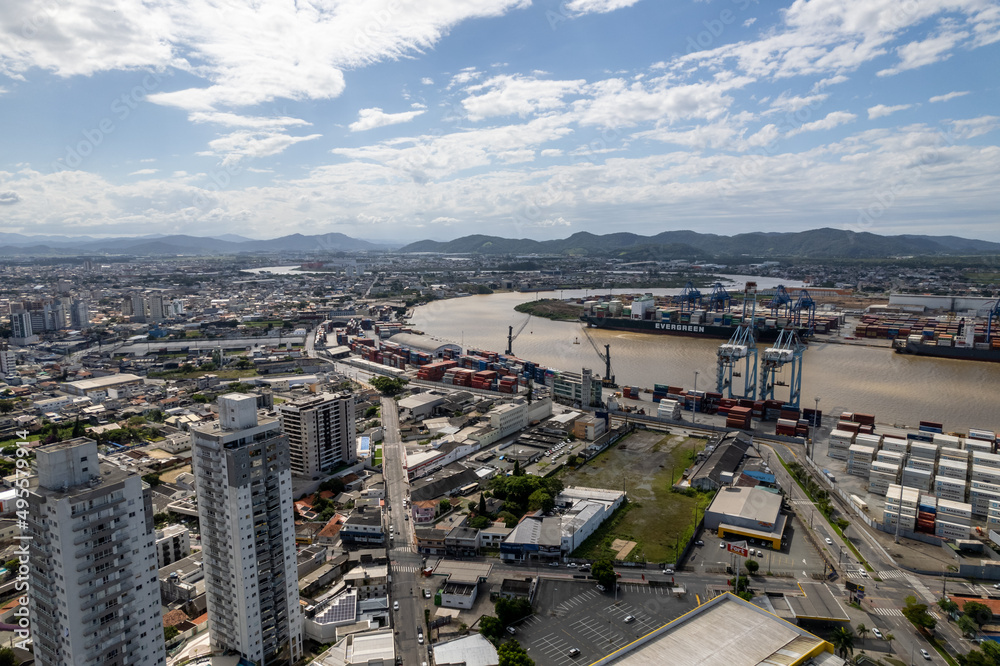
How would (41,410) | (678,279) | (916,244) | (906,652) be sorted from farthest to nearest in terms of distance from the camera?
1. (916,244)
2. (678,279)
3. (41,410)
4. (906,652)

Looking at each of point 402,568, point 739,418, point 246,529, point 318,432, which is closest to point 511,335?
point 739,418

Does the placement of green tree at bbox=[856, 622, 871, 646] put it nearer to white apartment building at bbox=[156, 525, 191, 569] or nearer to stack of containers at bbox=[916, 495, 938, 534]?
stack of containers at bbox=[916, 495, 938, 534]

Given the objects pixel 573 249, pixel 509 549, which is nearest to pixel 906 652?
pixel 509 549

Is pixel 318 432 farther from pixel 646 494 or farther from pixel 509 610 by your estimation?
pixel 646 494

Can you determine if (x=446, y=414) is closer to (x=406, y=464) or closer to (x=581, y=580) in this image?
(x=406, y=464)

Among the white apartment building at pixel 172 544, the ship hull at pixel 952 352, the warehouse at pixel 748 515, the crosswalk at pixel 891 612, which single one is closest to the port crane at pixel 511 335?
the warehouse at pixel 748 515

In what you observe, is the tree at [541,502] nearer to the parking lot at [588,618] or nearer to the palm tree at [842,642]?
the parking lot at [588,618]
